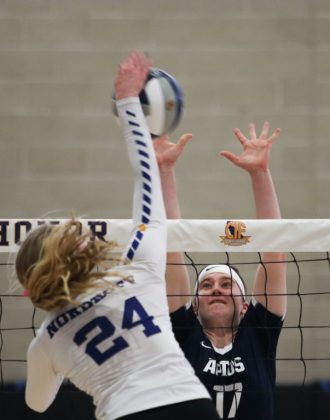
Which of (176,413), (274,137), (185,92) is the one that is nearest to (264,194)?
(274,137)

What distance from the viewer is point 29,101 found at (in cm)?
680

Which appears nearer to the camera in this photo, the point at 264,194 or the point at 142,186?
the point at 142,186

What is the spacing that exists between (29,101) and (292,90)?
2140mm

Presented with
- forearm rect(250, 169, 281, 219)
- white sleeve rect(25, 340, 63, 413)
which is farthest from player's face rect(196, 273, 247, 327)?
white sleeve rect(25, 340, 63, 413)

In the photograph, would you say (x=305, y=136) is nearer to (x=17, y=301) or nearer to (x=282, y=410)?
(x=282, y=410)

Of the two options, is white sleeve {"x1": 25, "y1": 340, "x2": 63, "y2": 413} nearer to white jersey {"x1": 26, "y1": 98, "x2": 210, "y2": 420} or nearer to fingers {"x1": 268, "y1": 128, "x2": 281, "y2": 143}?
white jersey {"x1": 26, "y1": 98, "x2": 210, "y2": 420}

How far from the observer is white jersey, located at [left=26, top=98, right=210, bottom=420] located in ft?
7.53

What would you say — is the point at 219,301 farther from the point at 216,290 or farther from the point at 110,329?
the point at 110,329

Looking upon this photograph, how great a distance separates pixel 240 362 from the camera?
12.7 feet

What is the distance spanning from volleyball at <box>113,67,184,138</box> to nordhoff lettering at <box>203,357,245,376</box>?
120 centimetres

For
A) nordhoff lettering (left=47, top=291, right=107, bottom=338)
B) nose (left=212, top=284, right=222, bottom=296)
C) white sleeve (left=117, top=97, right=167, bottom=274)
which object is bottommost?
nordhoff lettering (left=47, top=291, right=107, bottom=338)

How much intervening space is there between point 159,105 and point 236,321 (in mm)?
1323

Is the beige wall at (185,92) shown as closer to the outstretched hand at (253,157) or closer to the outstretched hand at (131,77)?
the outstretched hand at (253,157)

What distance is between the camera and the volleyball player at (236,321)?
3809 millimetres
